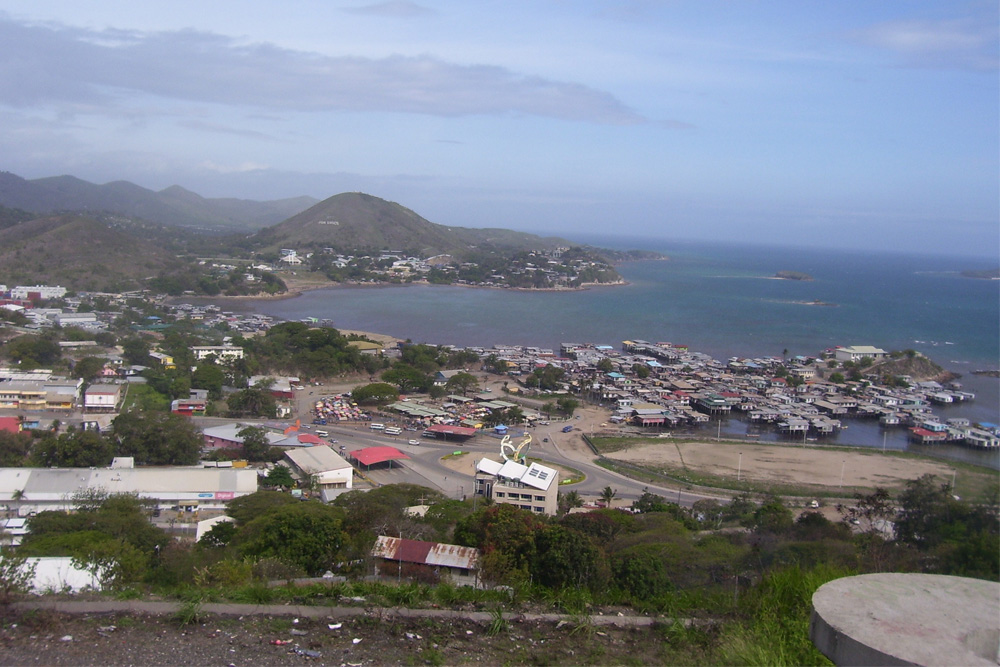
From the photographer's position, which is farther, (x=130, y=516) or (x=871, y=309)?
(x=871, y=309)

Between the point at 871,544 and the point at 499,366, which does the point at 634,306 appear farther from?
the point at 871,544

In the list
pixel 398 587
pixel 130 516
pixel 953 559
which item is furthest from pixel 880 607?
pixel 130 516

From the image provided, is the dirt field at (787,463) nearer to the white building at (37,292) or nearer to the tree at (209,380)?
the tree at (209,380)

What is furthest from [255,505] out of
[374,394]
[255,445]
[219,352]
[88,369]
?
[219,352]

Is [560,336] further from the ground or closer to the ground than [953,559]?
closer to the ground

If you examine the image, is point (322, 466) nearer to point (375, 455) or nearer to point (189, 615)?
point (375, 455)

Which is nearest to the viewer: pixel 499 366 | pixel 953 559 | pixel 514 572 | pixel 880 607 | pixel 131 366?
pixel 880 607
